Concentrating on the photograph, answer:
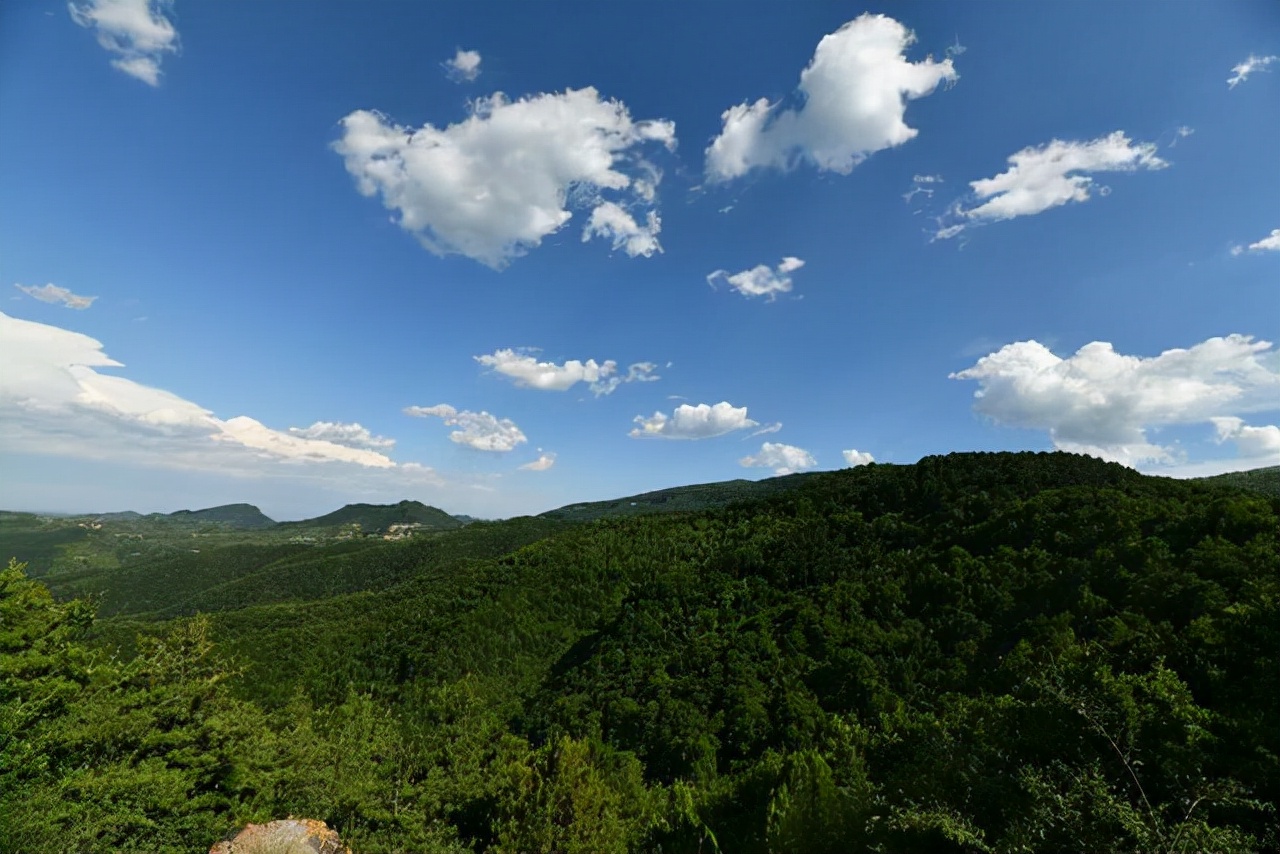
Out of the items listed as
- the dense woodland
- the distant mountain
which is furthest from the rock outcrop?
the distant mountain

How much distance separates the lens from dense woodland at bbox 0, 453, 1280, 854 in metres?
20.8

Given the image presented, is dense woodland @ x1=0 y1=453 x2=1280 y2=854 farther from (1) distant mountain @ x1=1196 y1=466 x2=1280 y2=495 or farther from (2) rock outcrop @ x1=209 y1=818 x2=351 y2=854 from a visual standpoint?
(1) distant mountain @ x1=1196 y1=466 x2=1280 y2=495

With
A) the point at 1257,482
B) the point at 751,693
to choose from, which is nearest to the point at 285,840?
the point at 751,693

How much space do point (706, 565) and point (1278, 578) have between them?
6532cm

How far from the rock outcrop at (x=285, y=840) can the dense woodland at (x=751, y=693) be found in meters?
2.34

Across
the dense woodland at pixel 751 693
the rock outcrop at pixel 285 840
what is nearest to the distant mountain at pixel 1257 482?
the dense woodland at pixel 751 693

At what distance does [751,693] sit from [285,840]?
43.3 meters

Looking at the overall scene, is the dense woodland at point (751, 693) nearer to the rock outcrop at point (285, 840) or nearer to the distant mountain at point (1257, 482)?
the rock outcrop at point (285, 840)

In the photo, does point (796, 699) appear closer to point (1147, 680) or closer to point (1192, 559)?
point (1147, 680)

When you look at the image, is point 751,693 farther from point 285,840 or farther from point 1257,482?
point 1257,482

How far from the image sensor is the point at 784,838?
1046 inches

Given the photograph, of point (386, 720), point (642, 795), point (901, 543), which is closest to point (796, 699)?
point (642, 795)

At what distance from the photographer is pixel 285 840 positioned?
27359mm

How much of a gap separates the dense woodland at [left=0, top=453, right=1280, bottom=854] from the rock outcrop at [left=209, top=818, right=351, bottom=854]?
7.69ft
